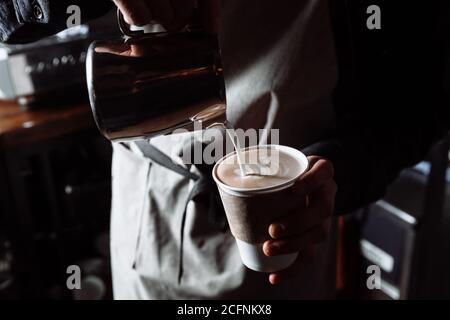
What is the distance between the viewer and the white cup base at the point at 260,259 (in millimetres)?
611

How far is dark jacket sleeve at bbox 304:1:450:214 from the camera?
2.49 ft

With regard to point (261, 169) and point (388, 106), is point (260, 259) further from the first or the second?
point (388, 106)

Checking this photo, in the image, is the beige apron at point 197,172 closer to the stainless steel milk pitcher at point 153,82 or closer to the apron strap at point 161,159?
the apron strap at point 161,159

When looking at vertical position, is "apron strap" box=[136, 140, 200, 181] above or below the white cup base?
above

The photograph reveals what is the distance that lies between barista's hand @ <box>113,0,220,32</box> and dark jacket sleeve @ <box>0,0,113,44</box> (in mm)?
124

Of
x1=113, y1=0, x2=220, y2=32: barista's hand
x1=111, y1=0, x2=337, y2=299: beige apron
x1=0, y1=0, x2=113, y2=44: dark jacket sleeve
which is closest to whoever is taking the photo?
x1=113, y1=0, x2=220, y2=32: barista's hand

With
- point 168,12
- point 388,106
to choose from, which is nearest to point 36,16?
point 168,12

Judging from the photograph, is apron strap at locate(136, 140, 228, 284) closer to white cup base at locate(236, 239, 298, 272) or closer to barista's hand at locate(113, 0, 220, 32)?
white cup base at locate(236, 239, 298, 272)

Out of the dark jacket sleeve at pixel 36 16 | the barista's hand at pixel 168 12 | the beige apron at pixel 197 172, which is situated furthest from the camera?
the beige apron at pixel 197 172

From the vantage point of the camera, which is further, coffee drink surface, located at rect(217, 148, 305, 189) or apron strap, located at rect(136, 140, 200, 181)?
apron strap, located at rect(136, 140, 200, 181)

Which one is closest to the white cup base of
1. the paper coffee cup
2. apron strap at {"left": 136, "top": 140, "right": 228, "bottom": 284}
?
the paper coffee cup

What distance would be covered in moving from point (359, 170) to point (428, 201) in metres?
0.69

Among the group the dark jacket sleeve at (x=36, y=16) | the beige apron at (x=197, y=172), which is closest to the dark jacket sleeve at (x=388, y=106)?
the beige apron at (x=197, y=172)

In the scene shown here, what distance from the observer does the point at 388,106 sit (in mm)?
839
